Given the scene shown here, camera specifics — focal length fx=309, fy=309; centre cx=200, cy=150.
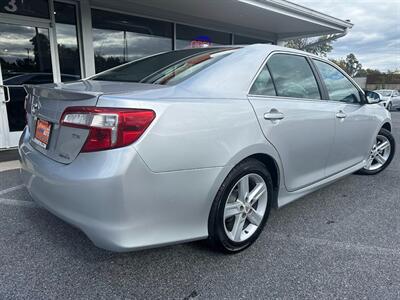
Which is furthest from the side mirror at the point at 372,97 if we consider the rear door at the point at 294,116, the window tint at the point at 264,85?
the window tint at the point at 264,85

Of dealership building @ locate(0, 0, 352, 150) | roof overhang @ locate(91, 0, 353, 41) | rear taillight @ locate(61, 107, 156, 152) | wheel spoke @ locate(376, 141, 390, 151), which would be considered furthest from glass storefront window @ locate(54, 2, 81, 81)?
wheel spoke @ locate(376, 141, 390, 151)

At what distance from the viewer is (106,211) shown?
1.64 metres

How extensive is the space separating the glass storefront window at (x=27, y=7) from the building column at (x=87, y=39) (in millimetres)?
675

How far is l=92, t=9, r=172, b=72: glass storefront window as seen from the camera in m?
6.77

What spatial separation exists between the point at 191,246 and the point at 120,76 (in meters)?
1.48

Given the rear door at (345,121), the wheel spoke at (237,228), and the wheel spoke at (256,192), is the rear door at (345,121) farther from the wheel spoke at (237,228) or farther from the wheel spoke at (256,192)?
the wheel spoke at (237,228)

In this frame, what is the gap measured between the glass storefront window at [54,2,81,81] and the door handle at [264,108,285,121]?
5.18m

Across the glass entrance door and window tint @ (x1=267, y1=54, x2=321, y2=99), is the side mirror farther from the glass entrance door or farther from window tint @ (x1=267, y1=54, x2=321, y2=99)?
the glass entrance door

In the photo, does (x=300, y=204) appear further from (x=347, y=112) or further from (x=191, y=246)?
(x=191, y=246)

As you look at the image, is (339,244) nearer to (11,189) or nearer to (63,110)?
(63,110)

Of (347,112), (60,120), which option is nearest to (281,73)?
(347,112)

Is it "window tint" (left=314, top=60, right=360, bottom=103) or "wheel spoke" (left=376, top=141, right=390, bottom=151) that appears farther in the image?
"wheel spoke" (left=376, top=141, right=390, bottom=151)

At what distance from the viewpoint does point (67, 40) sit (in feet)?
20.3

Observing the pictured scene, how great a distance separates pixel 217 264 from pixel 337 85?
7.64 feet
